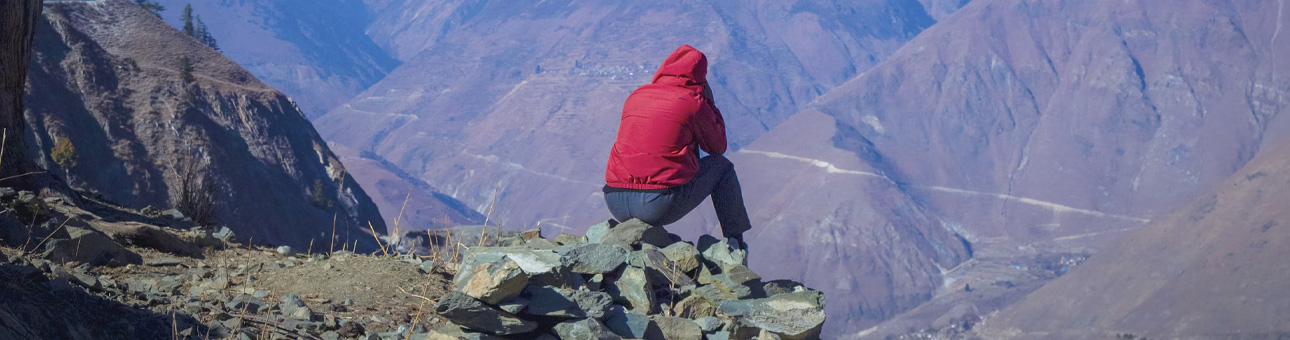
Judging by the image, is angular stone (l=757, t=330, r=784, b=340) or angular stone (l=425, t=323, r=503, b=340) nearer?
angular stone (l=425, t=323, r=503, b=340)

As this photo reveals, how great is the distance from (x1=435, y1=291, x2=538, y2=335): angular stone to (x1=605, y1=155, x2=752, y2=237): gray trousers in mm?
1624

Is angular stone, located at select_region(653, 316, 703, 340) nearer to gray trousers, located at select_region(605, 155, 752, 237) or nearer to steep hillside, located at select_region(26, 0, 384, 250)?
gray trousers, located at select_region(605, 155, 752, 237)

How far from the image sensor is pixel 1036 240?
90.2 m

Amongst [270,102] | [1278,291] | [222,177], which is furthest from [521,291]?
[1278,291]

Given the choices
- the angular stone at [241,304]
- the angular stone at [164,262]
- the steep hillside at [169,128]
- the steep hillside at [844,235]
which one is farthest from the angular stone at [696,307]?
the steep hillside at [844,235]

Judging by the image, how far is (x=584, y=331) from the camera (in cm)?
394

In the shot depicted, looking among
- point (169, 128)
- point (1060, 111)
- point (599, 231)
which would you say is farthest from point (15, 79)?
point (1060, 111)

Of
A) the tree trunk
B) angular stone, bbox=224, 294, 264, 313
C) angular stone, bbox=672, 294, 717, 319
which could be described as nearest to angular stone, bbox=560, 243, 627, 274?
angular stone, bbox=672, 294, 717, 319

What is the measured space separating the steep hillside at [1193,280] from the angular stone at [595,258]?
2210 inches

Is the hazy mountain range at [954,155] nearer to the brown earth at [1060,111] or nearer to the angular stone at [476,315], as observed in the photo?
the brown earth at [1060,111]

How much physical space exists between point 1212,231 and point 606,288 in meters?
74.5

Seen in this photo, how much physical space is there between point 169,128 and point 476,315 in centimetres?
2060

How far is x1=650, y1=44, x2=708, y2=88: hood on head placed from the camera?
526cm

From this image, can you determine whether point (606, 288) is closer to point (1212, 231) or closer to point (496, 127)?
point (1212, 231)
